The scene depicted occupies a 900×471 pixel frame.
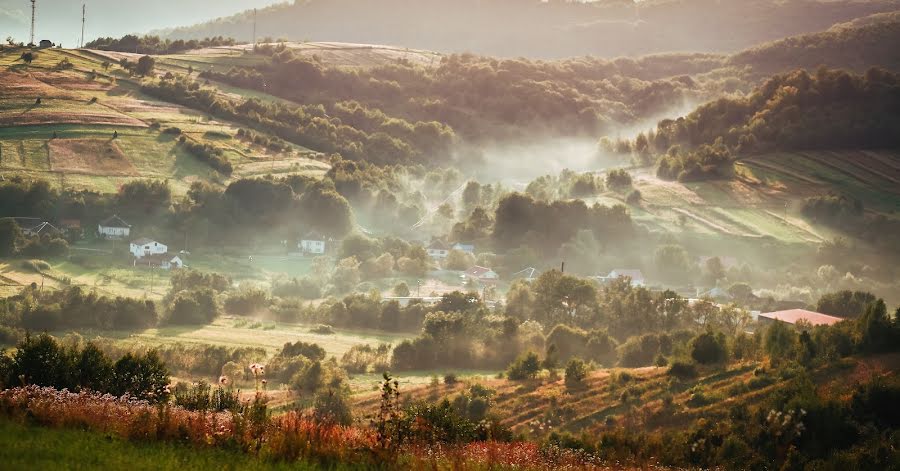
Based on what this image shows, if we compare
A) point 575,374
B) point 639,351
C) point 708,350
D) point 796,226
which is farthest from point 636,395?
point 796,226

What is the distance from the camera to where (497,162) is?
100 metres

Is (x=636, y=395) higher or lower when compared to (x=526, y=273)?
lower

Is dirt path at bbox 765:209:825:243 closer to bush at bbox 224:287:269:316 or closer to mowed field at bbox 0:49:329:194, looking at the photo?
mowed field at bbox 0:49:329:194

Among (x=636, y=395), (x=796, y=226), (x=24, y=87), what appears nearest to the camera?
(x=636, y=395)

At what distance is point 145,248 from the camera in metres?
48.3

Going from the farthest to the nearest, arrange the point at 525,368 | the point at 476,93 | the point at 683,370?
the point at 476,93 → the point at 525,368 → the point at 683,370

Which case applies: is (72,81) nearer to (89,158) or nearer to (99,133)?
(99,133)

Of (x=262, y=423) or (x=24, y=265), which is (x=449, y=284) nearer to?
(x=24, y=265)

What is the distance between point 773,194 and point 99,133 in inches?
2041

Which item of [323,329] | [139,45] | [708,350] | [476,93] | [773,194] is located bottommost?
[323,329]

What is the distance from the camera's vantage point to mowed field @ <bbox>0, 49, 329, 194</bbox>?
2210 inches

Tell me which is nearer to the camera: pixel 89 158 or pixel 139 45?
pixel 89 158

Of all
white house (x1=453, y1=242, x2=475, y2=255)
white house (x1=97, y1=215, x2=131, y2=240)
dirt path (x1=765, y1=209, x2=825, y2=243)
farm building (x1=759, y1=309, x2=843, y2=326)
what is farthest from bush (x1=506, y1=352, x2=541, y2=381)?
dirt path (x1=765, y1=209, x2=825, y2=243)

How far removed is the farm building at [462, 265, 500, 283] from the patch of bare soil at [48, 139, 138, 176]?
977 inches
